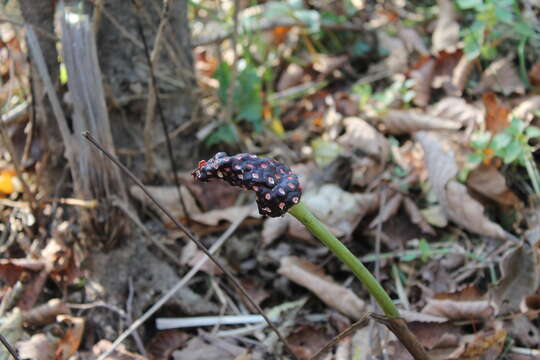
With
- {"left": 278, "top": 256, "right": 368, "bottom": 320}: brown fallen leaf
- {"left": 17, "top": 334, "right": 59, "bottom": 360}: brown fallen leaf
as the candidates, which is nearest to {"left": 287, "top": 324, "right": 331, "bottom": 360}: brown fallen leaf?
{"left": 278, "top": 256, "right": 368, "bottom": 320}: brown fallen leaf

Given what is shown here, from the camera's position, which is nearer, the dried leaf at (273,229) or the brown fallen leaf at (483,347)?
the brown fallen leaf at (483,347)

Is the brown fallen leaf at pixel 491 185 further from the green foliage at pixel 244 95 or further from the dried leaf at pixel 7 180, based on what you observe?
the dried leaf at pixel 7 180

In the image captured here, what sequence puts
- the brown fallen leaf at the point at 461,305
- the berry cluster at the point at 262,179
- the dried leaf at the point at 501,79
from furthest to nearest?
the dried leaf at the point at 501,79 → the brown fallen leaf at the point at 461,305 → the berry cluster at the point at 262,179

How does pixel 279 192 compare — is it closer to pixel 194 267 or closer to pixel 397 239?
pixel 194 267

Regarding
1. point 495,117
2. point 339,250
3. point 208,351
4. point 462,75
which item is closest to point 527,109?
point 495,117

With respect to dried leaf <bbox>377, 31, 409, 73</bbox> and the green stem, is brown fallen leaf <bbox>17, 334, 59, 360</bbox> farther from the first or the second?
dried leaf <bbox>377, 31, 409, 73</bbox>

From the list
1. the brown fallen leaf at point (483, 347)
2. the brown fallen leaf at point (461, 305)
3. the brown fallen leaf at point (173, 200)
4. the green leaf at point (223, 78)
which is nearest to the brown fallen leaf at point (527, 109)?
the brown fallen leaf at point (461, 305)

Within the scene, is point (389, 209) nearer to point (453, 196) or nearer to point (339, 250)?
point (453, 196)
